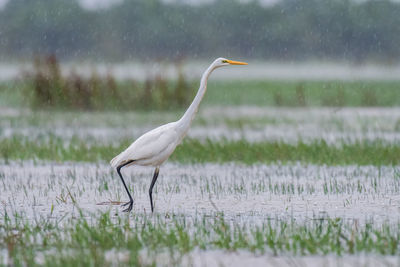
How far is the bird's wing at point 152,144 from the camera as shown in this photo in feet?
25.9

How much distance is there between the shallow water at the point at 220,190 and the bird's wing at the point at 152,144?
517 mm

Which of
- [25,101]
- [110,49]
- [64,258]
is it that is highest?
[110,49]

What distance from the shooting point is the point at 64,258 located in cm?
561

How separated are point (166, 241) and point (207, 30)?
6695cm

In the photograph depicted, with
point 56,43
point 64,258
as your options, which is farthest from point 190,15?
point 64,258

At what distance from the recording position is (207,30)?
72.5m

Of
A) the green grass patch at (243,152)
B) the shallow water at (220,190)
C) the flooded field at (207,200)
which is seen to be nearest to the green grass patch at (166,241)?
the flooded field at (207,200)

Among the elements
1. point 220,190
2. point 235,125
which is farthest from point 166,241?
point 235,125

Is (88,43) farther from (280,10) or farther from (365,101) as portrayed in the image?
(365,101)

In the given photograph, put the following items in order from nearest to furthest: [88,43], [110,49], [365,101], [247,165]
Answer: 1. [247,165]
2. [365,101]
3. [110,49]
4. [88,43]

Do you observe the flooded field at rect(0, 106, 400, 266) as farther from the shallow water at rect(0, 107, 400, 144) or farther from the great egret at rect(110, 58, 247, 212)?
the great egret at rect(110, 58, 247, 212)

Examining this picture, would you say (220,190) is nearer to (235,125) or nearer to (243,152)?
(243,152)

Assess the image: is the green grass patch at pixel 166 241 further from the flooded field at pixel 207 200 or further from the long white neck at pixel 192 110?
the long white neck at pixel 192 110

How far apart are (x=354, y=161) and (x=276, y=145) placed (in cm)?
138
